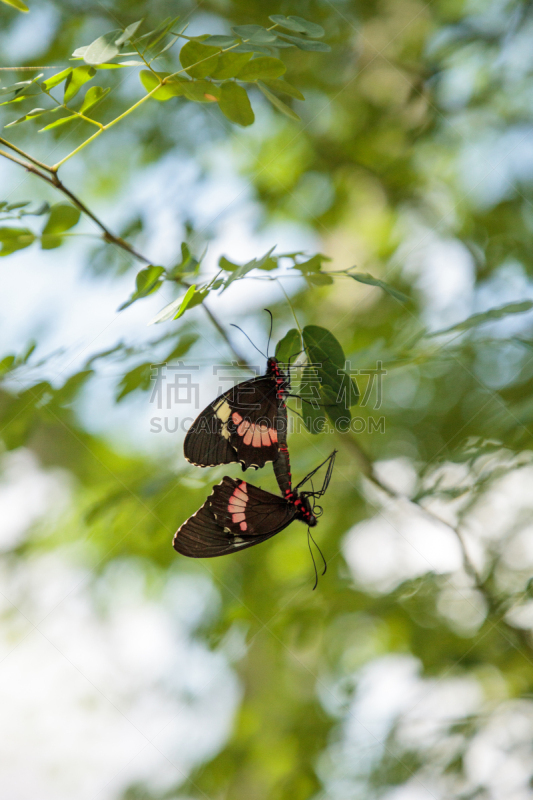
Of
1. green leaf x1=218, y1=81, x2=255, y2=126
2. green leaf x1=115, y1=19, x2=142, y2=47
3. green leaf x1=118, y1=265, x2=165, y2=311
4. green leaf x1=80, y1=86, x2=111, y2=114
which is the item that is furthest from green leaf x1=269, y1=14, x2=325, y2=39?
green leaf x1=118, y1=265, x2=165, y2=311

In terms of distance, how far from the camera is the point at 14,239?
119 centimetres

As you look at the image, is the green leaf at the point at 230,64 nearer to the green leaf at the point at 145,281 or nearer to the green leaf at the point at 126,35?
the green leaf at the point at 126,35

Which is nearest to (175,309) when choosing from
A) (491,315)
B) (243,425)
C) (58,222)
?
(243,425)

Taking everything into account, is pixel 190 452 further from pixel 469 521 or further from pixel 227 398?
pixel 469 521

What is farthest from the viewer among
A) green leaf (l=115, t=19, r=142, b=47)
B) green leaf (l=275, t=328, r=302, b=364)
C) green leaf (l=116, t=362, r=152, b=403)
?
green leaf (l=116, t=362, r=152, b=403)

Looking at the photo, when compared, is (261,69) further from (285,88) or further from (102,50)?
(102,50)

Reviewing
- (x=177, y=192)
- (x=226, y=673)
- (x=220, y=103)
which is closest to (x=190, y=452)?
(x=220, y=103)

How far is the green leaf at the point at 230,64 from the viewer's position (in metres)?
0.84

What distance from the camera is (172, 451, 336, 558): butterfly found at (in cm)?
86

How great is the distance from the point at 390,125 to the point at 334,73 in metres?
0.37

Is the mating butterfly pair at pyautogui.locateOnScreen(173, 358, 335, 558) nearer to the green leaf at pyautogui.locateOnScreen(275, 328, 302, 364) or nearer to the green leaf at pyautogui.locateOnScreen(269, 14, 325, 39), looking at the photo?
the green leaf at pyautogui.locateOnScreen(275, 328, 302, 364)

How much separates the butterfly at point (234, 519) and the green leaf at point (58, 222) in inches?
32.0

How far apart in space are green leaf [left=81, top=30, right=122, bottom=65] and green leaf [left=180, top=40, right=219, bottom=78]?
11 centimetres

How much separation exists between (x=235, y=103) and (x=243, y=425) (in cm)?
62
